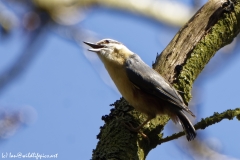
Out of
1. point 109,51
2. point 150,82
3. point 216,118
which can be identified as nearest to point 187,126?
point 216,118

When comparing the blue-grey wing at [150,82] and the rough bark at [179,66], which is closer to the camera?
the rough bark at [179,66]

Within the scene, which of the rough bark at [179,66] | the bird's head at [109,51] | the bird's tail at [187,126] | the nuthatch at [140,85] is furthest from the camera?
the bird's head at [109,51]

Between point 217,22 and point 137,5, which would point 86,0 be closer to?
point 137,5

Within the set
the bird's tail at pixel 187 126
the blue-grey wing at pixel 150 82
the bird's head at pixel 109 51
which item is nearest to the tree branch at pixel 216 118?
the bird's tail at pixel 187 126

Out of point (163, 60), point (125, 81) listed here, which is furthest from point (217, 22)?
A: point (125, 81)

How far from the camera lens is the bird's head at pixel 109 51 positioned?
363 cm

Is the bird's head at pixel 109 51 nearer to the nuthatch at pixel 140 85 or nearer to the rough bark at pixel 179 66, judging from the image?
the nuthatch at pixel 140 85

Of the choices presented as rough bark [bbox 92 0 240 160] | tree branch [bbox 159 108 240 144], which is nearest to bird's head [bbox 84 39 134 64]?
rough bark [bbox 92 0 240 160]

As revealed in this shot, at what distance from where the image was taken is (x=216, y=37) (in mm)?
3662

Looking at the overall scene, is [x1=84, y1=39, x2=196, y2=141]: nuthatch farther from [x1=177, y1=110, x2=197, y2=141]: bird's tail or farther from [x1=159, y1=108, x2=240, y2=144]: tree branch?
[x1=159, y1=108, x2=240, y2=144]: tree branch

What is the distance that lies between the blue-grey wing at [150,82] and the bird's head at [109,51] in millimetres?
72

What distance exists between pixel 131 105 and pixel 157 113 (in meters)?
0.20

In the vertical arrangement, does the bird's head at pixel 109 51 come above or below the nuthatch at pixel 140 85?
above

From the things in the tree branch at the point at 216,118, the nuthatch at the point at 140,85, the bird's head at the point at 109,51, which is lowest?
the tree branch at the point at 216,118
